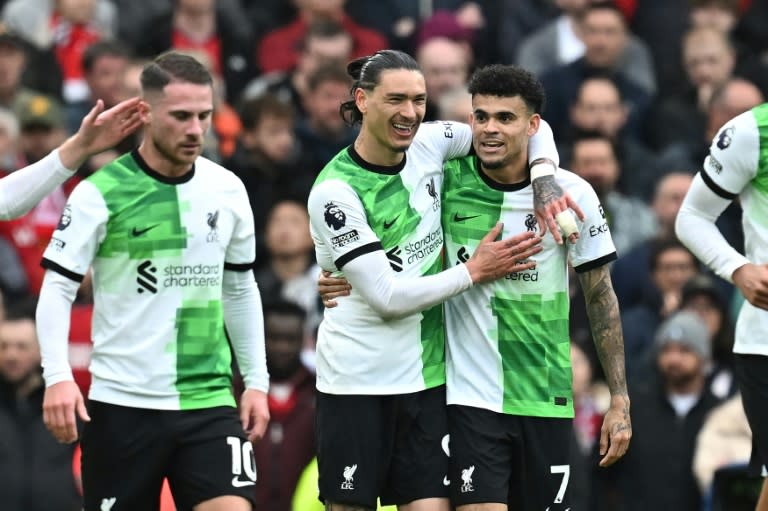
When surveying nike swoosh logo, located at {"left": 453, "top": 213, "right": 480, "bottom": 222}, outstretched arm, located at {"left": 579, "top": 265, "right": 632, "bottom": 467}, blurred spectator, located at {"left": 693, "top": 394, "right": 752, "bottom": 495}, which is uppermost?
nike swoosh logo, located at {"left": 453, "top": 213, "right": 480, "bottom": 222}

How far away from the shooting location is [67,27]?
51.1ft

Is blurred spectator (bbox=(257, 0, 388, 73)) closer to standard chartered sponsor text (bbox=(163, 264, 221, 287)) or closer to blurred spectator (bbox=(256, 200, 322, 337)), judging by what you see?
blurred spectator (bbox=(256, 200, 322, 337))

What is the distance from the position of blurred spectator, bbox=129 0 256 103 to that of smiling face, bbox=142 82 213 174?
21.2ft

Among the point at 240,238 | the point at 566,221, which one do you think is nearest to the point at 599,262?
the point at 566,221

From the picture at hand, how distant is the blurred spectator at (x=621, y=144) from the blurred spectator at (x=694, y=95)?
42 centimetres

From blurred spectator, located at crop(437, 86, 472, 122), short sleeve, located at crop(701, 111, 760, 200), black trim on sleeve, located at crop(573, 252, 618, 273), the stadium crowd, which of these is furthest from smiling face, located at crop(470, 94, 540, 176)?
blurred spectator, located at crop(437, 86, 472, 122)

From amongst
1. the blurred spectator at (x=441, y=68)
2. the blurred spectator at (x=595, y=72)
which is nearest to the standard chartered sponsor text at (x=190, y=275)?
the blurred spectator at (x=441, y=68)

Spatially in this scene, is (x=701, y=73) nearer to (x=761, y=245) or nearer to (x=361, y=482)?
(x=761, y=245)

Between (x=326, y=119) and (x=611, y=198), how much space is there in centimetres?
248

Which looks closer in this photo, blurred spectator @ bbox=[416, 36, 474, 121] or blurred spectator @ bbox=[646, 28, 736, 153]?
blurred spectator @ bbox=[416, 36, 474, 121]

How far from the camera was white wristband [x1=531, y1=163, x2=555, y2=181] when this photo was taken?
875 cm

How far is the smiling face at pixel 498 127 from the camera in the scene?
8.79m

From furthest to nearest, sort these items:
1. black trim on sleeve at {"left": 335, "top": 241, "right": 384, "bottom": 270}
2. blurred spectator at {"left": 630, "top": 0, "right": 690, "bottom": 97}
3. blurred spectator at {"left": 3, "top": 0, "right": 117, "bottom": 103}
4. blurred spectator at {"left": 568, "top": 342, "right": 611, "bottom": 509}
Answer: blurred spectator at {"left": 630, "top": 0, "right": 690, "bottom": 97}, blurred spectator at {"left": 3, "top": 0, "right": 117, "bottom": 103}, blurred spectator at {"left": 568, "top": 342, "right": 611, "bottom": 509}, black trim on sleeve at {"left": 335, "top": 241, "right": 384, "bottom": 270}

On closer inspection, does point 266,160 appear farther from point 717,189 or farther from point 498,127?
point 717,189
